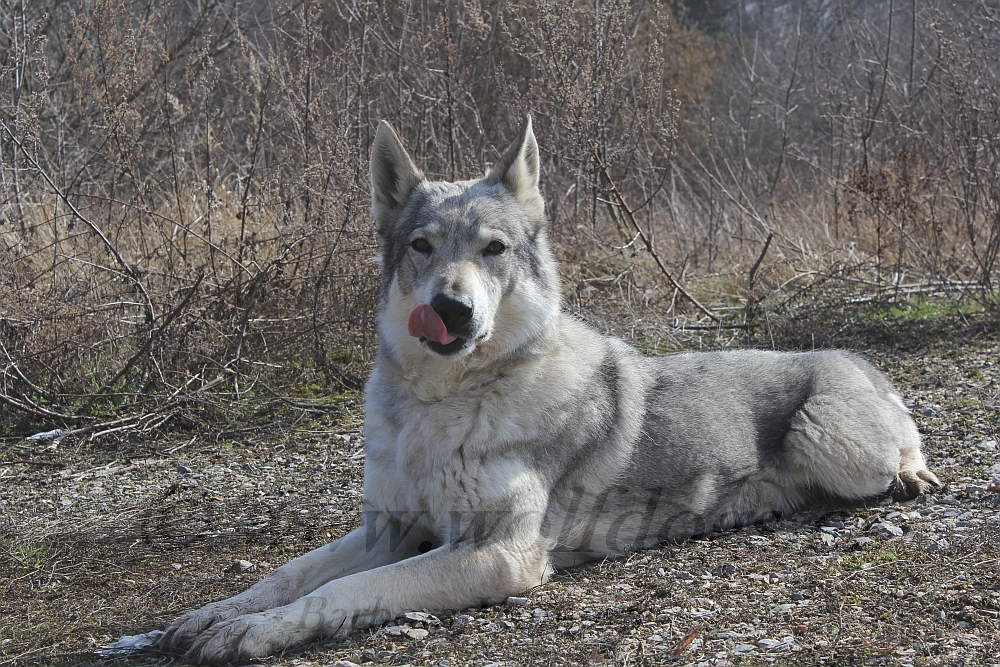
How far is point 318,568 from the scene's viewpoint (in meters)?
4.14

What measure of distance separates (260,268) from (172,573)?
11.9ft

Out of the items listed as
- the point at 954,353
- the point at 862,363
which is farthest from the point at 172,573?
the point at 954,353

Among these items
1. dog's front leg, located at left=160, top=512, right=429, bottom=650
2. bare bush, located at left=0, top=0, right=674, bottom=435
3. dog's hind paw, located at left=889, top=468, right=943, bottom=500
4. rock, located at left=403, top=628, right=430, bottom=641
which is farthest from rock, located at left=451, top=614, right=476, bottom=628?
bare bush, located at left=0, top=0, right=674, bottom=435

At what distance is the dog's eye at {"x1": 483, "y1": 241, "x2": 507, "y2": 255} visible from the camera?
4.38 metres

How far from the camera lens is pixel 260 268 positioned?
25.4 ft

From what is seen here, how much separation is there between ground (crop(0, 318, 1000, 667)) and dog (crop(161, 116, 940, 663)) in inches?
5.6

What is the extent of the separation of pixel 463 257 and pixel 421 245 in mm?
229

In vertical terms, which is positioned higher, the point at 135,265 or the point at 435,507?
the point at 135,265

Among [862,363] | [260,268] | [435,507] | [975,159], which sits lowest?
[435,507]

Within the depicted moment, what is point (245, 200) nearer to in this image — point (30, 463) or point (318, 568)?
point (30, 463)

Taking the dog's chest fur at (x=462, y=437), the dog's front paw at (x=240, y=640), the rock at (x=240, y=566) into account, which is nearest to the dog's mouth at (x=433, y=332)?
the dog's chest fur at (x=462, y=437)

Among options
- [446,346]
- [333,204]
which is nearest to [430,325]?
[446,346]

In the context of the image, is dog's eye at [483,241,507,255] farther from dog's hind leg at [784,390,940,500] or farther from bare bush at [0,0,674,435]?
bare bush at [0,0,674,435]

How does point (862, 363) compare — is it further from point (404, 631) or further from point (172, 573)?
point (172, 573)
